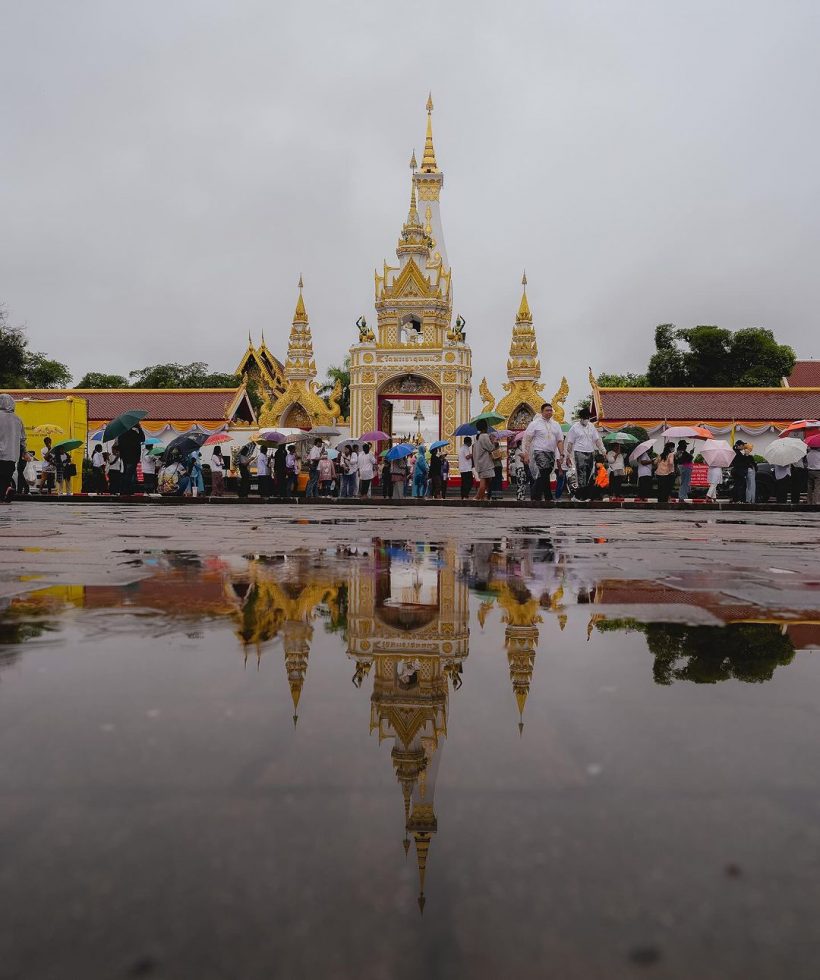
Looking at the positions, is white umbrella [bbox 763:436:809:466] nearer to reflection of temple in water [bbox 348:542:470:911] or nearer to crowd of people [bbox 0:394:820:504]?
crowd of people [bbox 0:394:820:504]

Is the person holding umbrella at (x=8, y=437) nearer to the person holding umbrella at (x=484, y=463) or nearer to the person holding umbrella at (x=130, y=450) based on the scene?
the person holding umbrella at (x=130, y=450)

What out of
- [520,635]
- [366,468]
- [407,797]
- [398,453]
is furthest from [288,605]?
[398,453]

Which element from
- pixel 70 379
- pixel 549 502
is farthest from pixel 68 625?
pixel 70 379

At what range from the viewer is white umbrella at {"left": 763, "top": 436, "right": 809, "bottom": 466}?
1482cm

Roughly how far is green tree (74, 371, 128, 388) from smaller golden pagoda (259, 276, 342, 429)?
1053 inches

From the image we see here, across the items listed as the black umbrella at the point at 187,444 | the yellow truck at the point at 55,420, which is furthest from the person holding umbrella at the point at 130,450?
the yellow truck at the point at 55,420

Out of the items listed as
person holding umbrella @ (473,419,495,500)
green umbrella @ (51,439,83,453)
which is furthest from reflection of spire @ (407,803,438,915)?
green umbrella @ (51,439,83,453)

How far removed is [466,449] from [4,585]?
15.5m

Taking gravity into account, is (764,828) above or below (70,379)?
below

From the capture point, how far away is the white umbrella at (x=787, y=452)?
14818mm

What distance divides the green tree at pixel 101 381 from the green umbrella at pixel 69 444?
4256 cm

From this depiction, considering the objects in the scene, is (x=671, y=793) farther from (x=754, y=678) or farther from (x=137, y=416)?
(x=137, y=416)

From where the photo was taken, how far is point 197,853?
81cm

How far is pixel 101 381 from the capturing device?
6075 cm
